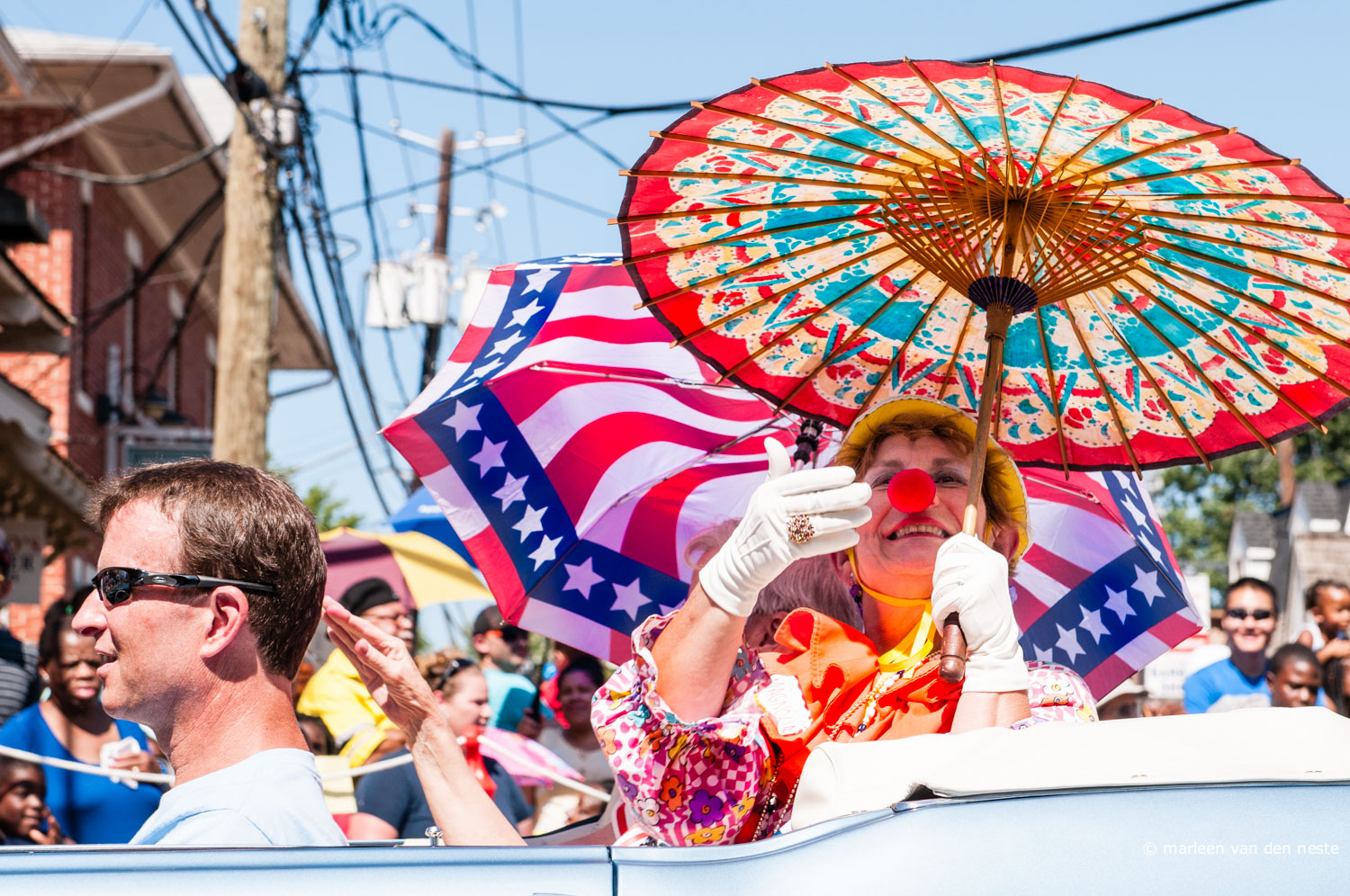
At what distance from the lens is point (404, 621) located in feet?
20.2

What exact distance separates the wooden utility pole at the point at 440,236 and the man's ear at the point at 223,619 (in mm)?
14537

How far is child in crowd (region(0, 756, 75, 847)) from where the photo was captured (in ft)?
14.8

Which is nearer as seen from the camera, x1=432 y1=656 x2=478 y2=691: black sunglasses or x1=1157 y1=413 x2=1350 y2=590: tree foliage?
x1=432 y1=656 x2=478 y2=691: black sunglasses

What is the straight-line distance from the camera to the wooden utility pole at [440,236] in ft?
58.9

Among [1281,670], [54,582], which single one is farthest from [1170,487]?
[1281,670]

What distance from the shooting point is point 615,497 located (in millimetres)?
3729

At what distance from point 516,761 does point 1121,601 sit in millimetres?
2711

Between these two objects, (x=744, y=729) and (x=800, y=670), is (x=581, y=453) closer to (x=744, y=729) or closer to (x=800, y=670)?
(x=800, y=670)

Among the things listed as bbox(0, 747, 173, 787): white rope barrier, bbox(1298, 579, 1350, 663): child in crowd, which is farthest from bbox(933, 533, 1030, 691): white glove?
bbox(1298, 579, 1350, 663): child in crowd

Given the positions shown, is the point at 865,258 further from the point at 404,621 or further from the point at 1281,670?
the point at 1281,670

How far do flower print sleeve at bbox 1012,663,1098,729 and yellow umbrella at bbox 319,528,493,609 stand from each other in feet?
15.5

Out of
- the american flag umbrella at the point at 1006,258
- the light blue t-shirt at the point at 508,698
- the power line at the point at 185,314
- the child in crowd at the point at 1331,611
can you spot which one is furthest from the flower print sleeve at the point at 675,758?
the power line at the point at 185,314

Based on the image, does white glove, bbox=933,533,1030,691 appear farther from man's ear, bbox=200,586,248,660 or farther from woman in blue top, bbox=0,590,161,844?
woman in blue top, bbox=0,590,161,844

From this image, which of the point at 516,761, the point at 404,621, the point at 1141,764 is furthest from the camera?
the point at 404,621
